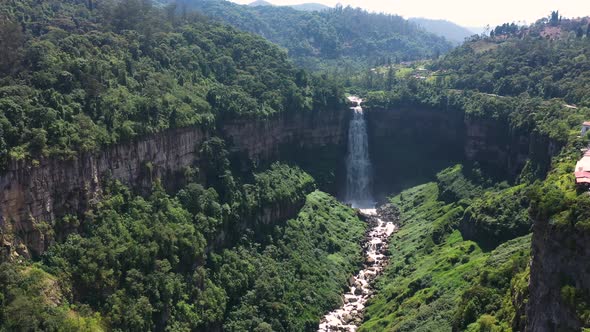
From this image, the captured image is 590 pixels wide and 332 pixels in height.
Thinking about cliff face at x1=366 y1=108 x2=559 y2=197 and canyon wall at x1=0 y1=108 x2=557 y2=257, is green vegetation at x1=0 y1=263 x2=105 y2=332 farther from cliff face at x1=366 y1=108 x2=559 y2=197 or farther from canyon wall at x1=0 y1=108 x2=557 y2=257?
cliff face at x1=366 y1=108 x2=559 y2=197

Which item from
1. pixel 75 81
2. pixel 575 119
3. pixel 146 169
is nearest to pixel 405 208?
pixel 575 119

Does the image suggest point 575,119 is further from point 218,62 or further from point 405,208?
point 218,62

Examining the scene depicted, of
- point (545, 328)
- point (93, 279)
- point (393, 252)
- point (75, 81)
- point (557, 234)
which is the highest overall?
point (75, 81)

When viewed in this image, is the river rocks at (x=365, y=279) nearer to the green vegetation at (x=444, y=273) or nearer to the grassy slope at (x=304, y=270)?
the grassy slope at (x=304, y=270)

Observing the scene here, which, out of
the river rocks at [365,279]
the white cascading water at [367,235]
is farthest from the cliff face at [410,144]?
the river rocks at [365,279]

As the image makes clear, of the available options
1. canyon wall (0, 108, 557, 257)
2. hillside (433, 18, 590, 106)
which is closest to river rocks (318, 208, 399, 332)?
canyon wall (0, 108, 557, 257)

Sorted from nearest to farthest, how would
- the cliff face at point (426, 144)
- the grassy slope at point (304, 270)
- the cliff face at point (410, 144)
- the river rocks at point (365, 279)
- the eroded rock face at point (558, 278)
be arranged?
the eroded rock face at point (558, 278)
the grassy slope at point (304, 270)
the river rocks at point (365, 279)
the cliff face at point (426, 144)
the cliff face at point (410, 144)

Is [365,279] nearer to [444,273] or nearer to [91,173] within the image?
[444,273]
